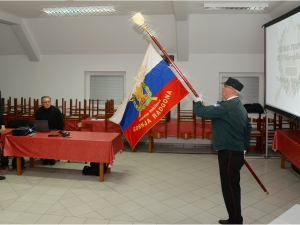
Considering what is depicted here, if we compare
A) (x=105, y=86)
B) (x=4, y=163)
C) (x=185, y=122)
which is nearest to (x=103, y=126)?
(x=105, y=86)

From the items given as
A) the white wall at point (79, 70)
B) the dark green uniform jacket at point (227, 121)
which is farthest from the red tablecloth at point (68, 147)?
the white wall at point (79, 70)

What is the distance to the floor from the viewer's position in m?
4.08

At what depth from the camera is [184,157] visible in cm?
701

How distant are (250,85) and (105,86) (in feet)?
11.9

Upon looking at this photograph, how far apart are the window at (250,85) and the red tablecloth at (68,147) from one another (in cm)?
370

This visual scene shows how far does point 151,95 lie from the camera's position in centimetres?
472

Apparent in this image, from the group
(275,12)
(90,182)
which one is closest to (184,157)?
(90,182)

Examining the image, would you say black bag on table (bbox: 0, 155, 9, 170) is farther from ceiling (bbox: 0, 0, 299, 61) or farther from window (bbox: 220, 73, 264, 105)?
window (bbox: 220, 73, 264, 105)

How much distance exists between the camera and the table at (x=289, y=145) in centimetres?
510

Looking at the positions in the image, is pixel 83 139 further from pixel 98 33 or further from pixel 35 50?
pixel 35 50

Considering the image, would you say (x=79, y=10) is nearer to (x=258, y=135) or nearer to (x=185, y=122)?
(x=185, y=122)

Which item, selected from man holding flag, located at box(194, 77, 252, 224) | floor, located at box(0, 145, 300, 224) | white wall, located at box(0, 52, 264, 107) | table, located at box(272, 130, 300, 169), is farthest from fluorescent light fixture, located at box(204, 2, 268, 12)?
floor, located at box(0, 145, 300, 224)

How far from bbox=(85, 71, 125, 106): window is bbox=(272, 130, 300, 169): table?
13.3 feet

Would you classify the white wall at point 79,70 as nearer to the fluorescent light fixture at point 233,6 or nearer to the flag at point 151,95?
the fluorescent light fixture at point 233,6
